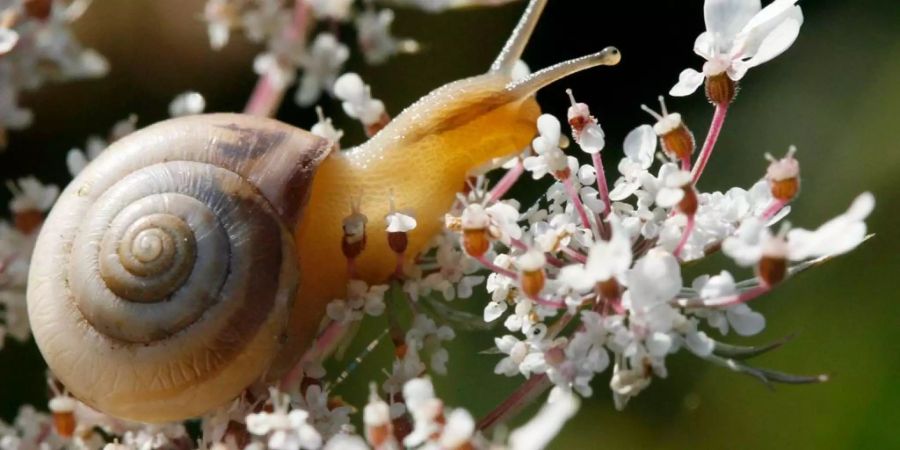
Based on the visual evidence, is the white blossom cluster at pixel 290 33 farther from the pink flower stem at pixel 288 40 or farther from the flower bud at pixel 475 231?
the flower bud at pixel 475 231

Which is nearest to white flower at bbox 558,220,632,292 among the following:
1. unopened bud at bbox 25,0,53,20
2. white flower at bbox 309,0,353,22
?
white flower at bbox 309,0,353,22

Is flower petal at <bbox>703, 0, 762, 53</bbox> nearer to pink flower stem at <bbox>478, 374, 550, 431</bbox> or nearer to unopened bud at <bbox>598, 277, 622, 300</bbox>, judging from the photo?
unopened bud at <bbox>598, 277, 622, 300</bbox>

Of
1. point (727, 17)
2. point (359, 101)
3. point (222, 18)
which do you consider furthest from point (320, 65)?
point (727, 17)

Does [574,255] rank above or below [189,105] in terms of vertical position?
below

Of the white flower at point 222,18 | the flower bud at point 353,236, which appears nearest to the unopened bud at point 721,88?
the flower bud at point 353,236

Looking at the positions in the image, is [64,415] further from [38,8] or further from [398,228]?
[38,8]

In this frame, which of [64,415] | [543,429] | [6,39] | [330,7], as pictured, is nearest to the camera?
[543,429]

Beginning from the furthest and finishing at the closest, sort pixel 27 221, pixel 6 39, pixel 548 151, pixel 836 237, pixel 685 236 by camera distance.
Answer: pixel 27 221
pixel 6 39
pixel 548 151
pixel 685 236
pixel 836 237
